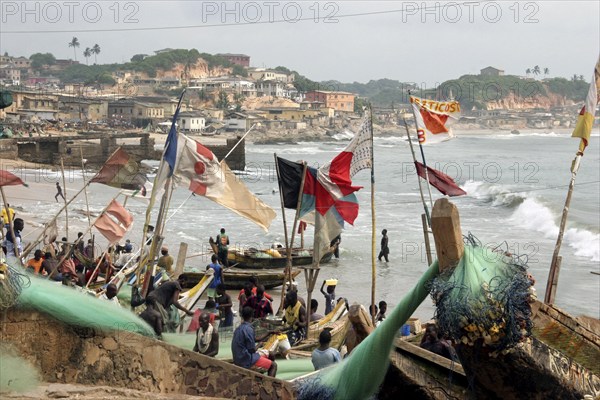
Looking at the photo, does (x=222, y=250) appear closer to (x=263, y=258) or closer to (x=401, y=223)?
(x=263, y=258)

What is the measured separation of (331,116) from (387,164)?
205ft

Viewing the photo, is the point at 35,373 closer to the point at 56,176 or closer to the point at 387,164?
the point at 56,176

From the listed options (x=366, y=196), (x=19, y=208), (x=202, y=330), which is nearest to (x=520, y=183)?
(x=366, y=196)

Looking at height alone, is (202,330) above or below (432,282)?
below

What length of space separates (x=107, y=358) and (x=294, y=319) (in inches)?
228

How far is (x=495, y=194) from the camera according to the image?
171ft

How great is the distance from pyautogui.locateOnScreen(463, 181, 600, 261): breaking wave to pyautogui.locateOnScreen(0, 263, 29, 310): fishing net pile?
26.9m

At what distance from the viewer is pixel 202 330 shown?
29.6 ft

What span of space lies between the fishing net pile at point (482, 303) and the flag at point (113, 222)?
10.7m

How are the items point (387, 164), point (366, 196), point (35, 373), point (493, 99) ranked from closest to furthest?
point (35, 373) < point (366, 196) < point (387, 164) < point (493, 99)

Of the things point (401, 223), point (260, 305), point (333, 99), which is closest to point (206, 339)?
point (260, 305)

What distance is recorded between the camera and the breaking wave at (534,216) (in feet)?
111

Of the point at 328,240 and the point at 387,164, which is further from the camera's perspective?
the point at 387,164

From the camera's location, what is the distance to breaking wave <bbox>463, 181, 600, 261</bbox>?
33763mm
